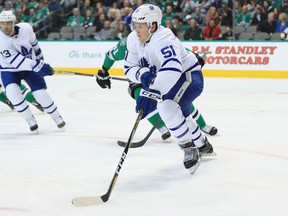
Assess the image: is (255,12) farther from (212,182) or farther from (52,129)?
(212,182)

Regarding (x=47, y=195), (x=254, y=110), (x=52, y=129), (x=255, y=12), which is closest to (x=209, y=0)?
(x=255, y=12)

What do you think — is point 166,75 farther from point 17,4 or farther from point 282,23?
point 17,4

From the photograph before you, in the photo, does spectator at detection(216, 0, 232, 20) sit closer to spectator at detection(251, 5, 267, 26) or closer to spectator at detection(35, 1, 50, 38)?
spectator at detection(251, 5, 267, 26)

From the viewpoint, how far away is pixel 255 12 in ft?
33.0

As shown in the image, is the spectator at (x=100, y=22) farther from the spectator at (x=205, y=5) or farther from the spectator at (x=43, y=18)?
the spectator at (x=205, y=5)

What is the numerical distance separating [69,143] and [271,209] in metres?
2.29

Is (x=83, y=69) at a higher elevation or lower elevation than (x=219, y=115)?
lower

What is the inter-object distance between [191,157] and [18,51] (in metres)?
2.29

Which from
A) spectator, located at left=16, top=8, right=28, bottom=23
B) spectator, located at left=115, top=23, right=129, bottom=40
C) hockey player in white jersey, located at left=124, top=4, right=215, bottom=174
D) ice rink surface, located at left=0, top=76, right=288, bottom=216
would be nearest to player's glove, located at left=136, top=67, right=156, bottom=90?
hockey player in white jersey, located at left=124, top=4, right=215, bottom=174

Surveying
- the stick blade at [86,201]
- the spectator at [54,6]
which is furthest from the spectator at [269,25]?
the stick blade at [86,201]

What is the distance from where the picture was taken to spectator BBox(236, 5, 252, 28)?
10141 millimetres

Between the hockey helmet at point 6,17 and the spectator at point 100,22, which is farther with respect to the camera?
the spectator at point 100,22

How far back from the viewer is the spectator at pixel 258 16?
993 centimetres

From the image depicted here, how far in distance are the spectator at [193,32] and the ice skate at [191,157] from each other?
6.70 metres
